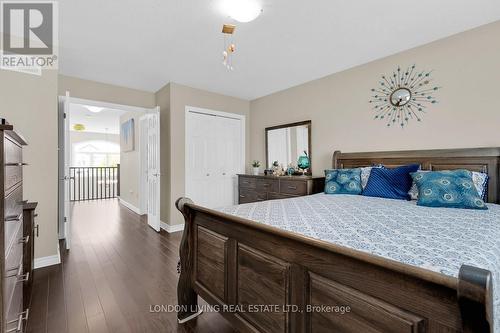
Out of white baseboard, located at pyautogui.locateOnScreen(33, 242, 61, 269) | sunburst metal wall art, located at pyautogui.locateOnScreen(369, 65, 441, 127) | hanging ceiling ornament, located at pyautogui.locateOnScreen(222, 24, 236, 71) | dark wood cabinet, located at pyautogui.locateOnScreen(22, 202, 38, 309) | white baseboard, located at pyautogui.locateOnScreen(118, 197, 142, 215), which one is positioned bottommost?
white baseboard, located at pyautogui.locateOnScreen(33, 242, 61, 269)

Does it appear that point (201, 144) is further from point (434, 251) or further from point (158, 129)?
point (434, 251)

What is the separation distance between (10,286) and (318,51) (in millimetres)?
3276

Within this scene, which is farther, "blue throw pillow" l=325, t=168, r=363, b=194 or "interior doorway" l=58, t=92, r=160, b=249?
"interior doorway" l=58, t=92, r=160, b=249

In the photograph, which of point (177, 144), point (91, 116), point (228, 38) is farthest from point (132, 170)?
point (228, 38)

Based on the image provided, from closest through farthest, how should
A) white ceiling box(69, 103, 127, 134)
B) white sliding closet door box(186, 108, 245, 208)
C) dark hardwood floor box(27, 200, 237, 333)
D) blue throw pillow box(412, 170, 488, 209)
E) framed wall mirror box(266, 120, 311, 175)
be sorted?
dark hardwood floor box(27, 200, 237, 333)
blue throw pillow box(412, 170, 488, 209)
framed wall mirror box(266, 120, 311, 175)
white sliding closet door box(186, 108, 245, 208)
white ceiling box(69, 103, 127, 134)

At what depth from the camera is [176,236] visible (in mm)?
3717

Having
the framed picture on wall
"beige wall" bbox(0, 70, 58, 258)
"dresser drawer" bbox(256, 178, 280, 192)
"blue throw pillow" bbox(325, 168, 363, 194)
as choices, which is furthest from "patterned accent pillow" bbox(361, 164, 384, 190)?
the framed picture on wall

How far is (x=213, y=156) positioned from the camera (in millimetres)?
4555

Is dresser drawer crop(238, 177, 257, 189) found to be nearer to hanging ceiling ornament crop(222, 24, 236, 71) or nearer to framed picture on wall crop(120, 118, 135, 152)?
hanging ceiling ornament crop(222, 24, 236, 71)

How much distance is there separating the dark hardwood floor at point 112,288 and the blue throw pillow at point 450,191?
1952 mm

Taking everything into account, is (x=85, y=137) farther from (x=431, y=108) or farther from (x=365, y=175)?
(x=431, y=108)

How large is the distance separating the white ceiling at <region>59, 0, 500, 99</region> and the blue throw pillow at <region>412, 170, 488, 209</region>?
1.48 meters

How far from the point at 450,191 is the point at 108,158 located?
1165cm

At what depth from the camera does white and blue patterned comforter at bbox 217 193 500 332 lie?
91 centimetres
